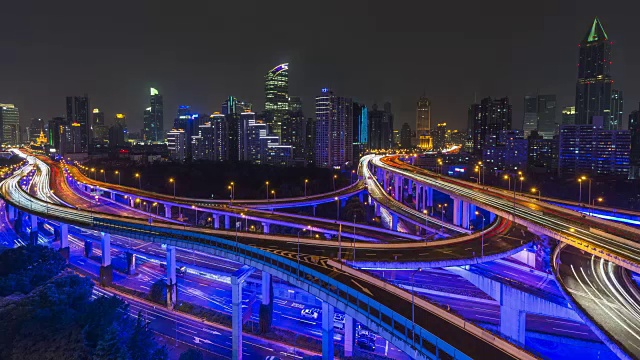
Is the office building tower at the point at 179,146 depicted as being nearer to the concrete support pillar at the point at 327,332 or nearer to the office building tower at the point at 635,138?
the office building tower at the point at 635,138

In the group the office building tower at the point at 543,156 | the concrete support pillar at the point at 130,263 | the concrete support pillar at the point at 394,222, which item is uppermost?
the office building tower at the point at 543,156

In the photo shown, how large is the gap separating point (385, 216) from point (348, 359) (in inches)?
1643

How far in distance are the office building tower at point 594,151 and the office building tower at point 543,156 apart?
6410 mm

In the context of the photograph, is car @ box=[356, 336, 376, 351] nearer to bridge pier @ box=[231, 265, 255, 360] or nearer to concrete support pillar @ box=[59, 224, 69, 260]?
bridge pier @ box=[231, 265, 255, 360]

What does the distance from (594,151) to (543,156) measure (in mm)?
24251

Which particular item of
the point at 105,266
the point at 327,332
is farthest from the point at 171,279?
the point at 327,332

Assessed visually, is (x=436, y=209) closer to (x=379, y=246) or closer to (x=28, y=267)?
(x=379, y=246)

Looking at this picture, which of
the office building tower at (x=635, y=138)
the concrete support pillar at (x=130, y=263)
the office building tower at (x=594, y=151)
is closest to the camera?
the concrete support pillar at (x=130, y=263)

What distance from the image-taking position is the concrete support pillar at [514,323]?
2658 centimetres

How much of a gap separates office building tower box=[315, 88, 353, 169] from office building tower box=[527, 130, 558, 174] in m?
59.4

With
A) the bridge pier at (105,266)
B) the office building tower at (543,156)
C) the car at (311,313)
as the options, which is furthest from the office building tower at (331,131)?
the car at (311,313)

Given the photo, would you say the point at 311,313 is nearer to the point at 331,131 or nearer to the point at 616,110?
the point at 331,131

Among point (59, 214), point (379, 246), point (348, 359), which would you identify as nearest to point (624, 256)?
point (379, 246)

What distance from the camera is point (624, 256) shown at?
24.2 metres
